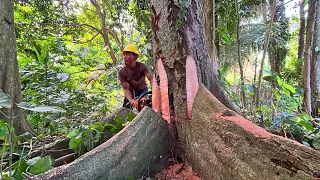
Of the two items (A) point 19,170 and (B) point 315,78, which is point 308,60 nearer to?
(B) point 315,78

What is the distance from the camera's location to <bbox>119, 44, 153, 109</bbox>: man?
4273 mm

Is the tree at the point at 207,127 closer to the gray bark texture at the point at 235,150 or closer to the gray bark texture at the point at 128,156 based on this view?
the gray bark texture at the point at 235,150

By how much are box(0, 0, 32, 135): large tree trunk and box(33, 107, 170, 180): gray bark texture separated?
1.44 m

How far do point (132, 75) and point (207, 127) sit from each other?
2.74m

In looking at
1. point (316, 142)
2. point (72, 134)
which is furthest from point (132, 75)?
point (316, 142)

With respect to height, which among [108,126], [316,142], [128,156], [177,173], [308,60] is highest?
[308,60]

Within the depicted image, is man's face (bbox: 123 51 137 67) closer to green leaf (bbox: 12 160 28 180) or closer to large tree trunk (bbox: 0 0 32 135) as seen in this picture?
large tree trunk (bbox: 0 0 32 135)

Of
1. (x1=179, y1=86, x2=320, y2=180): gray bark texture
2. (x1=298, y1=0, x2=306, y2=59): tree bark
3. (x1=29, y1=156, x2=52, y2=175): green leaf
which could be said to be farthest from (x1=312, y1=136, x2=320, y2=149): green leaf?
(x1=298, y1=0, x2=306, y2=59): tree bark

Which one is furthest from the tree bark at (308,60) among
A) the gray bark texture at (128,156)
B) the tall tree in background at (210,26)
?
the gray bark texture at (128,156)

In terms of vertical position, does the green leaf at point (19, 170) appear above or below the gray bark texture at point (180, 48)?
below

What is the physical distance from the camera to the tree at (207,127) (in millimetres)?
1482

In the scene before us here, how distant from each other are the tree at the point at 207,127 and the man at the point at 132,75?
4.99 ft

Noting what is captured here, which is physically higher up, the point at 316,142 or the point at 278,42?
the point at 278,42

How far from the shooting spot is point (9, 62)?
2797 mm
